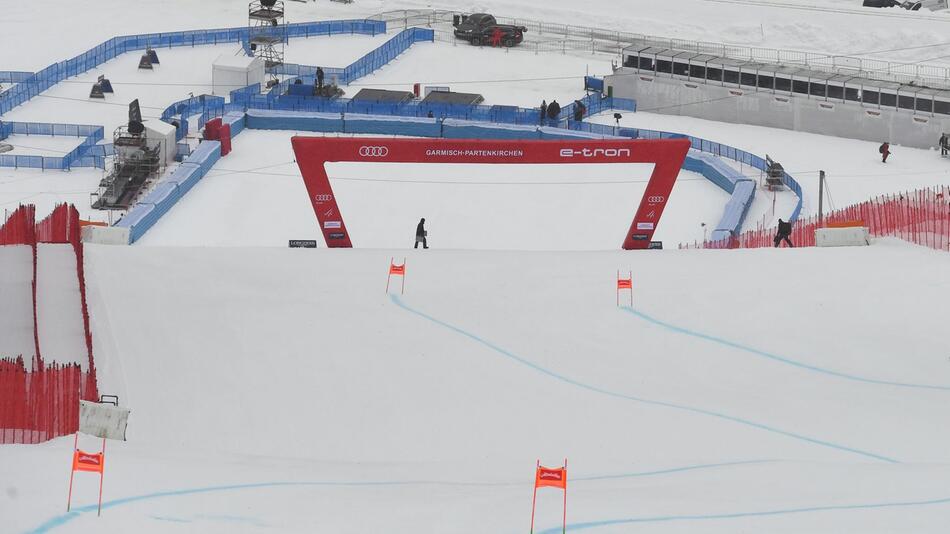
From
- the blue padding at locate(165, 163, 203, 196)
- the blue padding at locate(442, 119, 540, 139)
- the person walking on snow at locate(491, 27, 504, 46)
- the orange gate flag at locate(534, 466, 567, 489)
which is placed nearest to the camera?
the orange gate flag at locate(534, 466, 567, 489)

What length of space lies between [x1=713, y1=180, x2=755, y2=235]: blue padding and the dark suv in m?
21.4

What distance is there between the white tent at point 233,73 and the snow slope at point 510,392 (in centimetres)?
2351

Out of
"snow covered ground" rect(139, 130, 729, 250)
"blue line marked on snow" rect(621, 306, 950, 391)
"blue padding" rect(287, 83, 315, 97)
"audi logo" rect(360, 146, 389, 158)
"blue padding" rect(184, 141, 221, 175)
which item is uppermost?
"audi logo" rect(360, 146, 389, 158)

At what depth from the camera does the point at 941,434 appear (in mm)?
27641

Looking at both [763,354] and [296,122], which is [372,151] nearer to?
[763,354]

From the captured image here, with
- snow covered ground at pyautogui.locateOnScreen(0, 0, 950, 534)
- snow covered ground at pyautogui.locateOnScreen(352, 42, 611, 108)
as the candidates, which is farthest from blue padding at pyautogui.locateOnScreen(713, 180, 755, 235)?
snow covered ground at pyautogui.locateOnScreen(352, 42, 611, 108)

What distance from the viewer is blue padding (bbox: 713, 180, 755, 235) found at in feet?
146

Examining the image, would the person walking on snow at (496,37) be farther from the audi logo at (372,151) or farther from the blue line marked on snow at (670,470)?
the blue line marked on snow at (670,470)

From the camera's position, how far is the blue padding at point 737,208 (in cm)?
4449

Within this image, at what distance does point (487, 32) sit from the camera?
67.4 m

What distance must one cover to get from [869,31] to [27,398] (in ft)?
164

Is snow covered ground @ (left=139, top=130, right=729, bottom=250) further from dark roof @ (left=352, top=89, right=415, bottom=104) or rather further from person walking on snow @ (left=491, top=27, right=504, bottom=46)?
person walking on snow @ (left=491, top=27, right=504, bottom=46)

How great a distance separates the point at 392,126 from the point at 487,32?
1425cm

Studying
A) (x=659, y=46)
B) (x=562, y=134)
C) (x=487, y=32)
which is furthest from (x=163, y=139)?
(x=487, y=32)
